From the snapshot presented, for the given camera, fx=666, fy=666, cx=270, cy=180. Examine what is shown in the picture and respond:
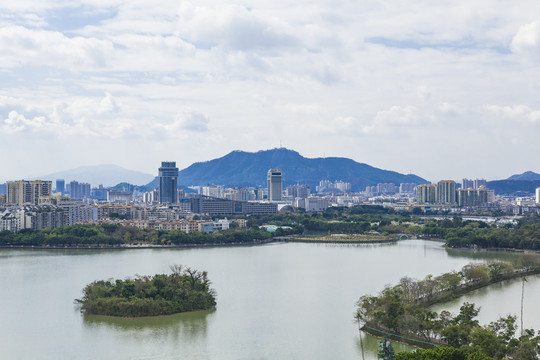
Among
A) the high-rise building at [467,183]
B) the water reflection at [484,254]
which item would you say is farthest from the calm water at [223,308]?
the high-rise building at [467,183]

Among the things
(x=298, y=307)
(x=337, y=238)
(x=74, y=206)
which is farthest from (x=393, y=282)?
(x=74, y=206)

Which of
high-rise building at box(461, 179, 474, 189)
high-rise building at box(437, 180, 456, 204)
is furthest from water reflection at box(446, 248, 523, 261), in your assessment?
high-rise building at box(461, 179, 474, 189)

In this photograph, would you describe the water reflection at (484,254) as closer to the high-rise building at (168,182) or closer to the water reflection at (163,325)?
the water reflection at (163,325)

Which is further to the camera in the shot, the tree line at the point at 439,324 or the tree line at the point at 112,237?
the tree line at the point at 112,237

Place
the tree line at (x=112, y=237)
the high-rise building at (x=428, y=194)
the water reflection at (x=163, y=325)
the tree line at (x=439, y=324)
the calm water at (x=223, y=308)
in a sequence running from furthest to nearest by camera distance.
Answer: the high-rise building at (x=428, y=194) < the tree line at (x=112, y=237) < the water reflection at (x=163, y=325) < the calm water at (x=223, y=308) < the tree line at (x=439, y=324)

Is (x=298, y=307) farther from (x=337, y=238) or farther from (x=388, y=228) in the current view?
(x=388, y=228)

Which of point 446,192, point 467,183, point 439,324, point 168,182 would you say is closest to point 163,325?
point 439,324
